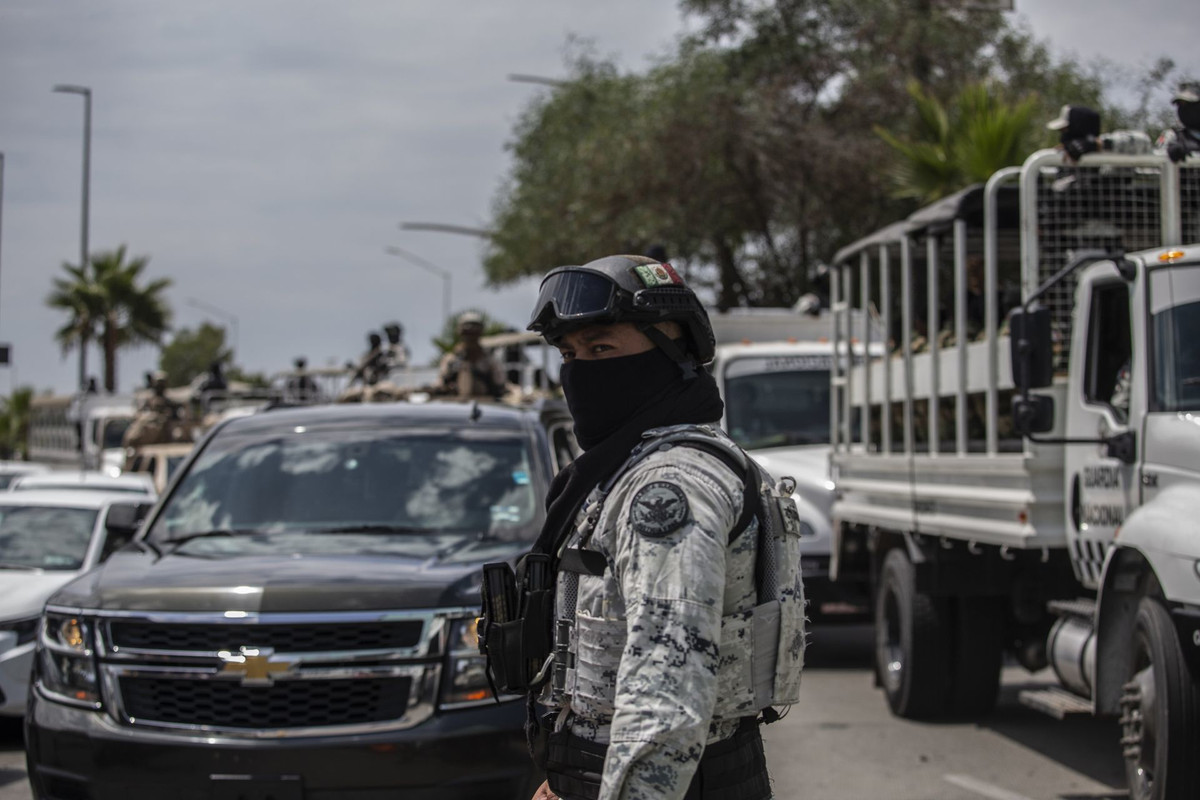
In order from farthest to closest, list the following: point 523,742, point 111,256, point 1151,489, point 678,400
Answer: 1. point 111,256
2. point 1151,489
3. point 523,742
4. point 678,400

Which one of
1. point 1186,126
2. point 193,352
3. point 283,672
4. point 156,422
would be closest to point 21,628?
point 283,672

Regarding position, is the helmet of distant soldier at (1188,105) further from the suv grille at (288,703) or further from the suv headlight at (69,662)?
the suv headlight at (69,662)

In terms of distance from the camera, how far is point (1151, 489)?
6.30m

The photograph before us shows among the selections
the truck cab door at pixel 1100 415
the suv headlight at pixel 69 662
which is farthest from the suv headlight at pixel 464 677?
the truck cab door at pixel 1100 415

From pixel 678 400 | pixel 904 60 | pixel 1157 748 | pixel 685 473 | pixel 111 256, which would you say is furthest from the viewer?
pixel 111 256

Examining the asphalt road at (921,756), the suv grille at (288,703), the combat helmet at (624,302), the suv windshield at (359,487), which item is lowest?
the asphalt road at (921,756)

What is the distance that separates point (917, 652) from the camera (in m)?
8.90

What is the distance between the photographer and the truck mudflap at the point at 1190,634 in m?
5.59

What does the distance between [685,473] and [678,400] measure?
264 mm

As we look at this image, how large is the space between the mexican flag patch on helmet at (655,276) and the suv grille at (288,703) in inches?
97.5

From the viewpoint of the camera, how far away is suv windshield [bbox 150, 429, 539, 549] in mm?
6074

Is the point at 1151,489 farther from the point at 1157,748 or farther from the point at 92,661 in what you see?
the point at 92,661

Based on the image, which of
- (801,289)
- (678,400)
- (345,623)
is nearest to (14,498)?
(345,623)

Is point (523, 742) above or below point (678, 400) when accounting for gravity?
below
